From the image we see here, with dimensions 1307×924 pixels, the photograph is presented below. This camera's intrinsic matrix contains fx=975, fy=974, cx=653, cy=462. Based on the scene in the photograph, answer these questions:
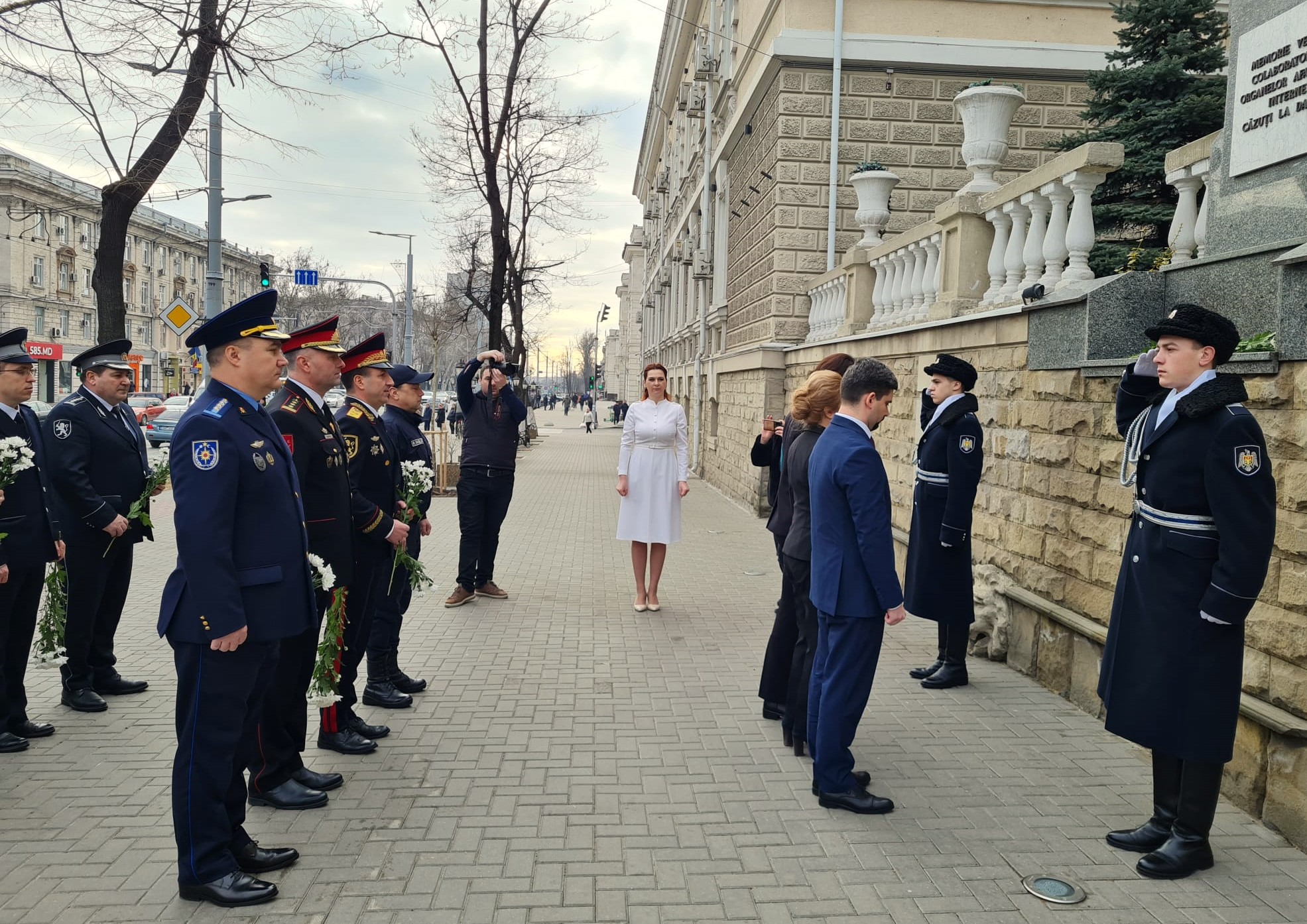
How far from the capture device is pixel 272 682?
4113 mm

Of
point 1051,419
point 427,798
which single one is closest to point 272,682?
point 427,798

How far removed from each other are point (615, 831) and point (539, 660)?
2.85m

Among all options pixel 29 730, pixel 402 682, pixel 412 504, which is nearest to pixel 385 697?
pixel 402 682

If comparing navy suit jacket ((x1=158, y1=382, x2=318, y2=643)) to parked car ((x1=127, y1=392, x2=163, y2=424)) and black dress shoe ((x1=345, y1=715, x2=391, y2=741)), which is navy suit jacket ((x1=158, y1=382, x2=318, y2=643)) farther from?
parked car ((x1=127, y1=392, x2=163, y2=424))

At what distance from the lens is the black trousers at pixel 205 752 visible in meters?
3.50

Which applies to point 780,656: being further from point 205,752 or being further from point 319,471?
point 205,752

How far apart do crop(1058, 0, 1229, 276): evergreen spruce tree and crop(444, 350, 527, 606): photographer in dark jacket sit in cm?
614

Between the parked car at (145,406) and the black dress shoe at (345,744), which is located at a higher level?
the parked car at (145,406)

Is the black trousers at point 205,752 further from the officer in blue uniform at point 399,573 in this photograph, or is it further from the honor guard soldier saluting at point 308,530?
the officer in blue uniform at point 399,573

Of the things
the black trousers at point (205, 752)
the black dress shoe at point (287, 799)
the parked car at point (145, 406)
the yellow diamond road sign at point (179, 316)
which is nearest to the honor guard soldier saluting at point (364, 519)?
the black dress shoe at point (287, 799)

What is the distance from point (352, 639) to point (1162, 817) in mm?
3828

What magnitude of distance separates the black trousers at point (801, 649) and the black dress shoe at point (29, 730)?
394cm

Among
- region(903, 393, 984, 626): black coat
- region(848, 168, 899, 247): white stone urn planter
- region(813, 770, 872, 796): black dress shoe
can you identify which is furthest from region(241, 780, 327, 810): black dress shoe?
region(848, 168, 899, 247): white stone urn planter

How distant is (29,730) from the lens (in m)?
5.15
